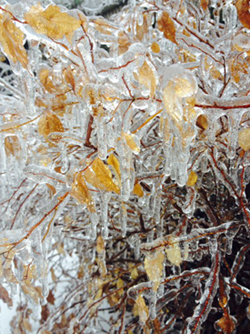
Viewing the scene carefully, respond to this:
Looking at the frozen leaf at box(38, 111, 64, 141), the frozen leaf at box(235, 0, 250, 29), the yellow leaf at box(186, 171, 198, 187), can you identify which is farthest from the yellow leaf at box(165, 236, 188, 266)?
the frozen leaf at box(235, 0, 250, 29)

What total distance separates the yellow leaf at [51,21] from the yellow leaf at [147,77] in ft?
0.46

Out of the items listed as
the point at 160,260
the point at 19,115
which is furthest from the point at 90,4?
the point at 160,260

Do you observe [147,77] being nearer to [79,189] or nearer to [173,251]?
[79,189]

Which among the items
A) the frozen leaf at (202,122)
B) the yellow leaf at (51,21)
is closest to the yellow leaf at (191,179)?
the frozen leaf at (202,122)

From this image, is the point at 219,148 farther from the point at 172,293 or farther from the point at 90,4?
the point at 90,4

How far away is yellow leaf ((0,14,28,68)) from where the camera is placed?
1.57ft

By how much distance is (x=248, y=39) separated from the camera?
0.54 meters

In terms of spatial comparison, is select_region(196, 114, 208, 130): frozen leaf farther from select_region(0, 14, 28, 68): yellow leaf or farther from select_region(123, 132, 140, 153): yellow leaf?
select_region(0, 14, 28, 68): yellow leaf

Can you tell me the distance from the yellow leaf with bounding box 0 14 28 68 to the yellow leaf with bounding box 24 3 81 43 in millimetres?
27

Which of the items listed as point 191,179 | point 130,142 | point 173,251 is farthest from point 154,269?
point 130,142

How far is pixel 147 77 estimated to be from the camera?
0.46 metres

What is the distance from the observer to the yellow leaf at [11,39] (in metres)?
0.48

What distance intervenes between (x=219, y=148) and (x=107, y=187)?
0.37 m

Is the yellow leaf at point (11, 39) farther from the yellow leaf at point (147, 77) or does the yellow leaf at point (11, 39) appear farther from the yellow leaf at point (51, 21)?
the yellow leaf at point (147, 77)
